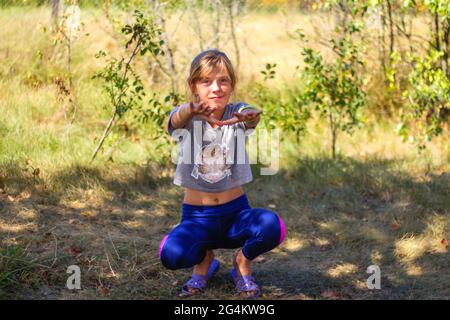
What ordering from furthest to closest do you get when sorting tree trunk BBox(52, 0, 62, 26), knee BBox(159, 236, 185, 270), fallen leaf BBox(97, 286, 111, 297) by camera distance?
1. tree trunk BBox(52, 0, 62, 26)
2. fallen leaf BBox(97, 286, 111, 297)
3. knee BBox(159, 236, 185, 270)

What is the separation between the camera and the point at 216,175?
3.33 meters

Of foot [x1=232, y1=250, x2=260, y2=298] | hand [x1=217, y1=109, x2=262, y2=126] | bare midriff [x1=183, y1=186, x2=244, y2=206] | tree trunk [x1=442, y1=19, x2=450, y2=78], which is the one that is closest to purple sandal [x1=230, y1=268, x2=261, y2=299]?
foot [x1=232, y1=250, x2=260, y2=298]

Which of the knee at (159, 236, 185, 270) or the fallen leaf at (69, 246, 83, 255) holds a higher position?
the knee at (159, 236, 185, 270)

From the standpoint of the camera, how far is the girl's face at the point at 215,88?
3312 millimetres

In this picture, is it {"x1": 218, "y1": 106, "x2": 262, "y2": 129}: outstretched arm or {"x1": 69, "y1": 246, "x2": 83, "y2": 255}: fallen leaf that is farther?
{"x1": 69, "y1": 246, "x2": 83, "y2": 255}: fallen leaf

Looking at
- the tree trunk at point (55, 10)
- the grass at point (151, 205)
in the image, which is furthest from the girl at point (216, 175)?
the tree trunk at point (55, 10)

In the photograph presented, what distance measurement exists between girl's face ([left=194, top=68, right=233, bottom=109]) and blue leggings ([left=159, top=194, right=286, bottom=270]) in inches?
18.1

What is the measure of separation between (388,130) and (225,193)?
3497 millimetres

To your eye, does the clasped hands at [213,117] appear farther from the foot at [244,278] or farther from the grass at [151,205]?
the grass at [151,205]

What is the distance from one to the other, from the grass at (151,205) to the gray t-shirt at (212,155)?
55 centimetres

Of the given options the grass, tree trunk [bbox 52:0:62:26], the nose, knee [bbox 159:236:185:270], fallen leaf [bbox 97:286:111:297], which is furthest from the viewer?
tree trunk [bbox 52:0:62:26]

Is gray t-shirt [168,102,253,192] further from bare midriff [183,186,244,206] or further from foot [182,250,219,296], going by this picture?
foot [182,250,219,296]

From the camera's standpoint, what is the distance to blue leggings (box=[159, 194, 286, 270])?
322 cm
